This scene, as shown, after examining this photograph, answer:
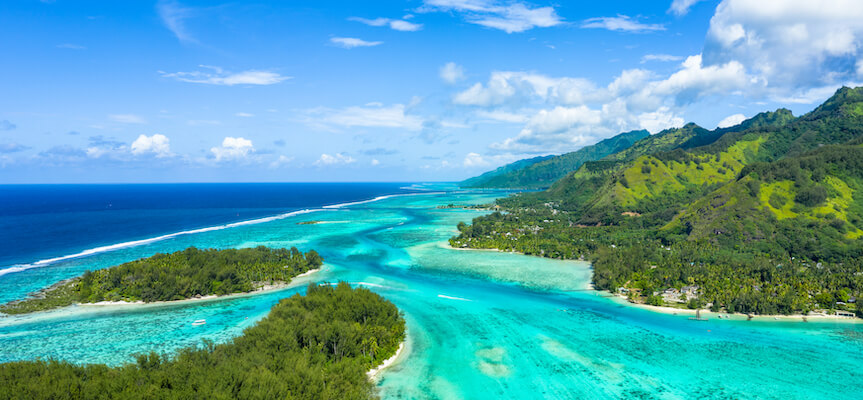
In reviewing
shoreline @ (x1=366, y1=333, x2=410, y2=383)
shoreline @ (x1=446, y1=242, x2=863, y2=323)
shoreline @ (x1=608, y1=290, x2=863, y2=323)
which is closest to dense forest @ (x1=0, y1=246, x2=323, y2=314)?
shoreline @ (x1=366, y1=333, x2=410, y2=383)

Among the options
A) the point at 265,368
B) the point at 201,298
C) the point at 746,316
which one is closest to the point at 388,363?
the point at 265,368

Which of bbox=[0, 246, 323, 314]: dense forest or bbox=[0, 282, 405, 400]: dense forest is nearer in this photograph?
bbox=[0, 282, 405, 400]: dense forest

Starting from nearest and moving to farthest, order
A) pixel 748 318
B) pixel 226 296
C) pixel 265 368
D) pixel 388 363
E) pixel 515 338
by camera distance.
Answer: pixel 265 368, pixel 388 363, pixel 515 338, pixel 748 318, pixel 226 296

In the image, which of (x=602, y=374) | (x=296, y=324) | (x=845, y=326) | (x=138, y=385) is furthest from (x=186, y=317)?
(x=845, y=326)

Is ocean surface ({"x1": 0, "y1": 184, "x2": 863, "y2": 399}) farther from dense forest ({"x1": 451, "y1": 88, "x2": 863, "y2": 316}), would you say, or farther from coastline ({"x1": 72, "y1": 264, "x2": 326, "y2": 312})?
dense forest ({"x1": 451, "y1": 88, "x2": 863, "y2": 316})

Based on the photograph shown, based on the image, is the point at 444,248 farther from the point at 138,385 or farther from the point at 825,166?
the point at 825,166

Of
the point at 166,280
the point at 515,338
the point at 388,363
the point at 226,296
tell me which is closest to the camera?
the point at 388,363

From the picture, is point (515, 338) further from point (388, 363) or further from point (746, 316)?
point (746, 316)
